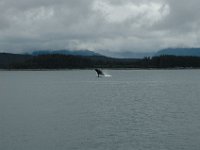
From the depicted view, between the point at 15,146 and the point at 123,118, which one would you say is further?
the point at 123,118

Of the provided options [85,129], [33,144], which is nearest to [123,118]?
[85,129]

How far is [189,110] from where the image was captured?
45.5 meters

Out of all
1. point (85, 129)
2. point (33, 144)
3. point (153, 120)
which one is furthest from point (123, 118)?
point (33, 144)

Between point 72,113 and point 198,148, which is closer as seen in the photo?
point 198,148

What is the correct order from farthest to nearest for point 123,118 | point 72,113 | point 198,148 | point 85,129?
point 72,113
point 123,118
point 85,129
point 198,148

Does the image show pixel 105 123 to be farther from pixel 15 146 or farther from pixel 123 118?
pixel 15 146

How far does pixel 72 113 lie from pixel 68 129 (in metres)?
10.5

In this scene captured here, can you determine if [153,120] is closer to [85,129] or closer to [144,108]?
[85,129]

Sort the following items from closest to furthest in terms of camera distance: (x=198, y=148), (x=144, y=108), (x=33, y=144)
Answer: (x=198, y=148), (x=33, y=144), (x=144, y=108)

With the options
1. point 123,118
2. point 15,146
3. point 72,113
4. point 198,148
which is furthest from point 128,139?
point 72,113

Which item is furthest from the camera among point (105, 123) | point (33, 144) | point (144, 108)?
point (144, 108)

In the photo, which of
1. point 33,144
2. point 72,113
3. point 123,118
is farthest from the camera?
point 72,113

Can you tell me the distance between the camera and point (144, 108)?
157 ft

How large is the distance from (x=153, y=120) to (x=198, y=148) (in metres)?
11.0
